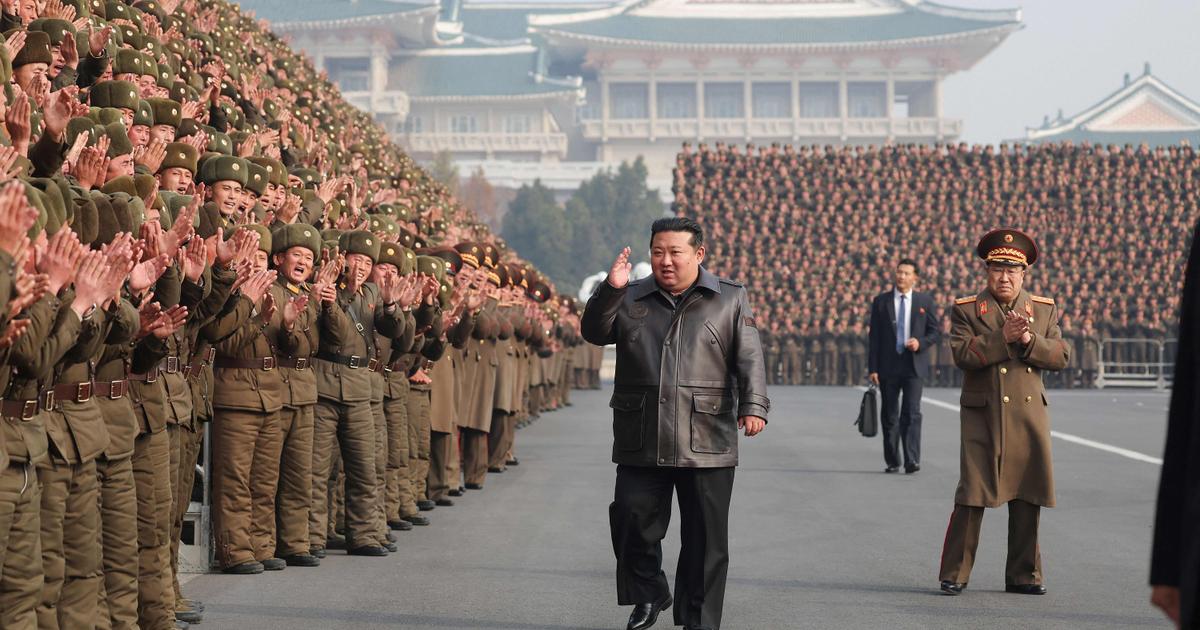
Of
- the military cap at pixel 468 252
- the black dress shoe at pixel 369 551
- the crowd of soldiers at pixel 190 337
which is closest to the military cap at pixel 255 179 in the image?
the crowd of soldiers at pixel 190 337

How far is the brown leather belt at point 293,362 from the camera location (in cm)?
812

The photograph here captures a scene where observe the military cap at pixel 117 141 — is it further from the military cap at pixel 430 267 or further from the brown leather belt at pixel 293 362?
the military cap at pixel 430 267

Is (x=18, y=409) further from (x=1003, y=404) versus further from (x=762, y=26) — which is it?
(x=762, y=26)

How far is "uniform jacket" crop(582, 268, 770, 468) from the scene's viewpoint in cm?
651

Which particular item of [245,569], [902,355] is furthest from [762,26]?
[245,569]

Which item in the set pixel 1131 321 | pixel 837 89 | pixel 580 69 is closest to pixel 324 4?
pixel 580 69

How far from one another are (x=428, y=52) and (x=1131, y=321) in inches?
2104

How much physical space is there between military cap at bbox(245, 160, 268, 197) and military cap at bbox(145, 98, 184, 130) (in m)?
0.42

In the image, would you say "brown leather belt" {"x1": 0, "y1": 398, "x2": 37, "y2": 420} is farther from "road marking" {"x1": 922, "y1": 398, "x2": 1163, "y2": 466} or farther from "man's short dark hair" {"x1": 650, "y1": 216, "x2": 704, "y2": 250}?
"road marking" {"x1": 922, "y1": 398, "x2": 1163, "y2": 466}

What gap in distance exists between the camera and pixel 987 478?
764 centimetres

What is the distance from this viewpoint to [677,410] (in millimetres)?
6516

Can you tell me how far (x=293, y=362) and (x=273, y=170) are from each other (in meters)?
1.27

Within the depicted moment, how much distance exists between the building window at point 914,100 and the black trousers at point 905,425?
65.7m

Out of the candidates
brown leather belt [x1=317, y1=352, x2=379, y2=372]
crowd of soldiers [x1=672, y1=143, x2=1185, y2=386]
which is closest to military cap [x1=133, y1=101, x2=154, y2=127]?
brown leather belt [x1=317, y1=352, x2=379, y2=372]
